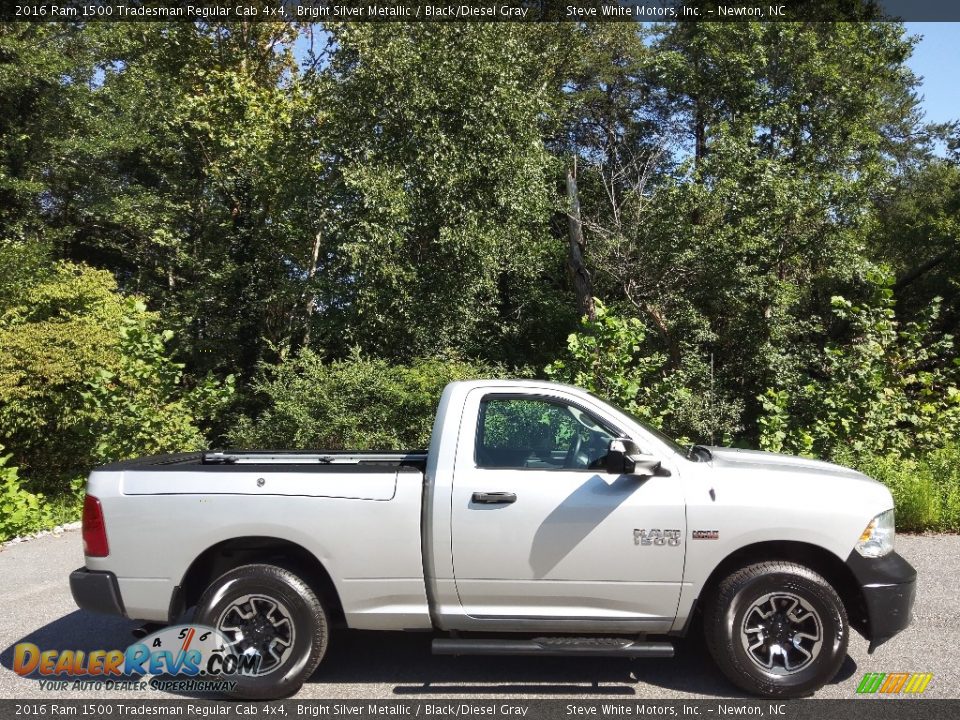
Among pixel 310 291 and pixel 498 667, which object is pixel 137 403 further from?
pixel 498 667

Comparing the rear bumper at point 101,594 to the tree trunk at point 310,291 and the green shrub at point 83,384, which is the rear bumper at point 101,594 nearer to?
the green shrub at point 83,384

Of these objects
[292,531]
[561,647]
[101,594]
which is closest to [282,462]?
[292,531]

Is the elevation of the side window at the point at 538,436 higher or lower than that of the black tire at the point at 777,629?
higher

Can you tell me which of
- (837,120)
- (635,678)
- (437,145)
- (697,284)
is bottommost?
(635,678)

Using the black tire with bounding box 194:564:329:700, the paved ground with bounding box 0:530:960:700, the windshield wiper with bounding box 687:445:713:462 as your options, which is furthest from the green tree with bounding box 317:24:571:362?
the black tire with bounding box 194:564:329:700

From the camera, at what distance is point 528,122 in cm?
1566

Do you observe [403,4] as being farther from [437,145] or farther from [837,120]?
[837,120]

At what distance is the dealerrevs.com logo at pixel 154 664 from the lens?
187 inches

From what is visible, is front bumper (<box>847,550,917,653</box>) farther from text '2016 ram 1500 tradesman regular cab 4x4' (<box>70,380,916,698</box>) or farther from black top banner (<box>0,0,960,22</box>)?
black top banner (<box>0,0,960,22</box>)

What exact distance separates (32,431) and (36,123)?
34.6 ft

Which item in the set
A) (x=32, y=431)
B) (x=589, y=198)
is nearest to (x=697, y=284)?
(x=589, y=198)

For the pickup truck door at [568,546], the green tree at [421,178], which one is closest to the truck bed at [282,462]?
the pickup truck door at [568,546]

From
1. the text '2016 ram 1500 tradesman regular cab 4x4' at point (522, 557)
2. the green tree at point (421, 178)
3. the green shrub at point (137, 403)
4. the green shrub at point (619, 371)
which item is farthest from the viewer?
the green tree at point (421, 178)

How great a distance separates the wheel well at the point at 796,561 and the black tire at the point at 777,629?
94mm
